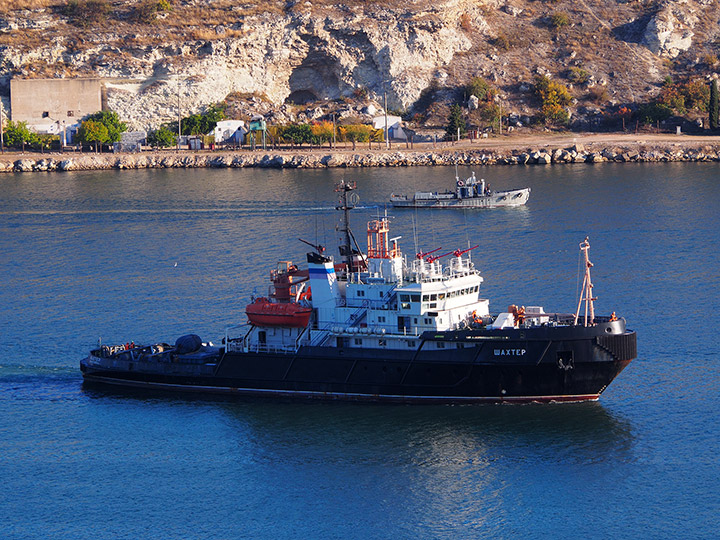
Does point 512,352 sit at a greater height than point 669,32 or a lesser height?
lesser

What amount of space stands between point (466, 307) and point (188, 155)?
88.9 m

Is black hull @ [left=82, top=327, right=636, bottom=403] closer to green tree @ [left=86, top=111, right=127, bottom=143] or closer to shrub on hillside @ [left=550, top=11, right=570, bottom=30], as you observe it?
green tree @ [left=86, top=111, right=127, bottom=143]

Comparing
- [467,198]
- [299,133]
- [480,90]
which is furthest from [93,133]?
[467,198]

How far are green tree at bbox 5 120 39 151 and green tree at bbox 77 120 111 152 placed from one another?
215 inches

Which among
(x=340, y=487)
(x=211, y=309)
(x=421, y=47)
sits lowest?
(x=340, y=487)

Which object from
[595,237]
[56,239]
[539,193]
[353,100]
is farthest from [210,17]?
[595,237]

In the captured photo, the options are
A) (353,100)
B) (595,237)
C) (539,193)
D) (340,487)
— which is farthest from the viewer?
(353,100)

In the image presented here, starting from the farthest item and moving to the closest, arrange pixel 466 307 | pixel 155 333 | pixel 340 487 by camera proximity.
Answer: pixel 155 333 → pixel 466 307 → pixel 340 487

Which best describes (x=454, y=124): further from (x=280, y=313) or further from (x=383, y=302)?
(x=383, y=302)

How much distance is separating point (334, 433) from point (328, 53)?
105414 mm

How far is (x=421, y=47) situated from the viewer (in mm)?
142250

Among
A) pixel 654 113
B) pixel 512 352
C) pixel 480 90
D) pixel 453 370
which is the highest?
pixel 480 90

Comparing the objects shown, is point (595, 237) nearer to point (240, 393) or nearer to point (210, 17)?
point (240, 393)

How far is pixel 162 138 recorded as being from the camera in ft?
432
